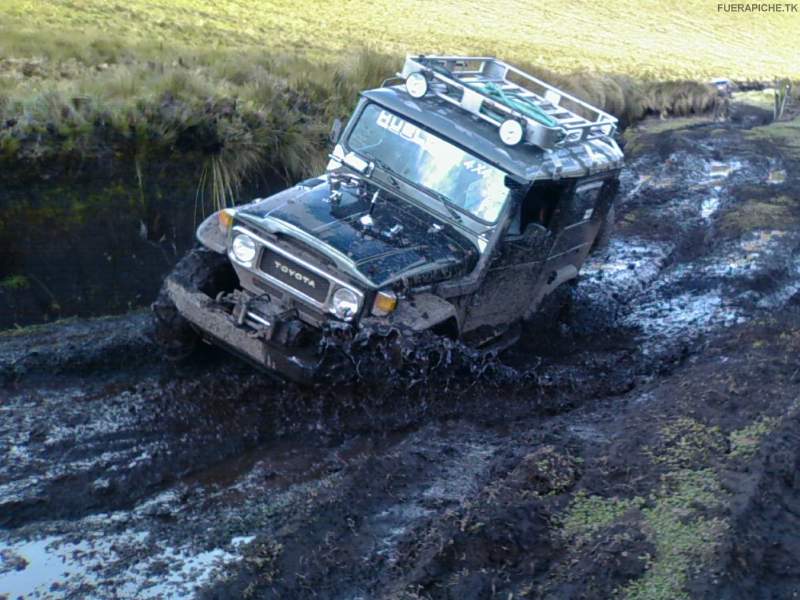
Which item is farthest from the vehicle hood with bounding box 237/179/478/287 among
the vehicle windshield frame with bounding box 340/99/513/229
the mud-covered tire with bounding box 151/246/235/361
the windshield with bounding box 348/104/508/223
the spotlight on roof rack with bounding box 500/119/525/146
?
the spotlight on roof rack with bounding box 500/119/525/146

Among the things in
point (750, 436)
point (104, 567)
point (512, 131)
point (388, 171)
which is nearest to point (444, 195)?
point (388, 171)

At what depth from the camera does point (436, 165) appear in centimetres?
763

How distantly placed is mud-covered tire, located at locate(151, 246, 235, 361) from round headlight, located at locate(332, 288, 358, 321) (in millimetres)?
1090

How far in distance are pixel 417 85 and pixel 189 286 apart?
8.01 ft

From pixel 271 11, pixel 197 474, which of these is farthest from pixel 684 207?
pixel 271 11

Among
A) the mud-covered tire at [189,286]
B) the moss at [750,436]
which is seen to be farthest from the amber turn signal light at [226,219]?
the moss at [750,436]

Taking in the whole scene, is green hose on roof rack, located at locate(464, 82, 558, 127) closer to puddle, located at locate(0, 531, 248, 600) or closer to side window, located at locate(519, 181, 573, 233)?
side window, located at locate(519, 181, 573, 233)

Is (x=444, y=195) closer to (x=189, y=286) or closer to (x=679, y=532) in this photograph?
(x=189, y=286)

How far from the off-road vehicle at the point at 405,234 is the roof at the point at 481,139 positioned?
Result: 0.05 feet

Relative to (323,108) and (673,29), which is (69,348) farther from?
(673,29)

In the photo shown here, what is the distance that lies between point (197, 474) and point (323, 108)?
22.4 ft

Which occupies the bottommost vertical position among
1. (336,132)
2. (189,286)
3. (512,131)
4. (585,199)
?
(189,286)

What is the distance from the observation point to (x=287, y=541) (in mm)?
5254

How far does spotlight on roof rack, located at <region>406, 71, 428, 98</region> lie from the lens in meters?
7.83
